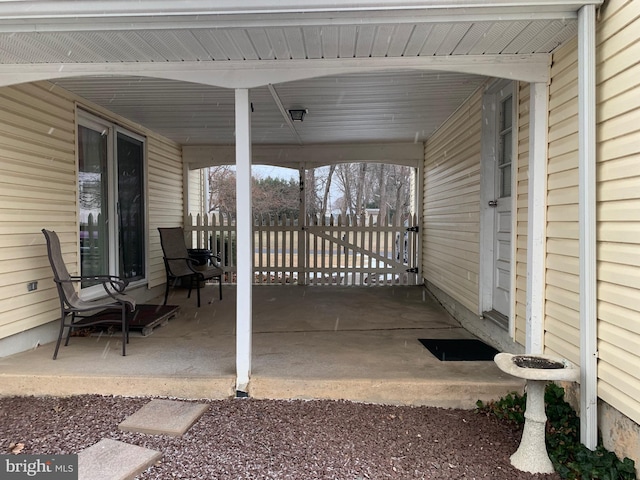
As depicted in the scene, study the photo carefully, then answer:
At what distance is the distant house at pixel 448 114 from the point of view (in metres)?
2.07

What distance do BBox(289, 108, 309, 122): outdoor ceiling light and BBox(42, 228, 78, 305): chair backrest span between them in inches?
109

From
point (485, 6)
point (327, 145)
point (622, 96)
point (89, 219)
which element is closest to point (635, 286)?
point (622, 96)

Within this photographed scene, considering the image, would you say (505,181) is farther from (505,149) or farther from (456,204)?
(456,204)

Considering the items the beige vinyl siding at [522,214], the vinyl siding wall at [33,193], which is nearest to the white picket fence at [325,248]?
the vinyl siding wall at [33,193]

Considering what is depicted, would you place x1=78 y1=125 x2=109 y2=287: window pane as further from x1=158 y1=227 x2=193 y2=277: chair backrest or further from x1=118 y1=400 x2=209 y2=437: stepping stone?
x1=118 y1=400 x2=209 y2=437: stepping stone

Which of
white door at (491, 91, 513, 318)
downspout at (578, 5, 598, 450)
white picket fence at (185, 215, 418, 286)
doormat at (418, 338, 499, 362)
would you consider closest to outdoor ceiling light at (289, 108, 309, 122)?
white door at (491, 91, 513, 318)

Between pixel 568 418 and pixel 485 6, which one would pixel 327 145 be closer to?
pixel 485 6

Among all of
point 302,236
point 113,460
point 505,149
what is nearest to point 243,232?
point 113,460

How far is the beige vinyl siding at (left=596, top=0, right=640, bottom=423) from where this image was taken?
188 cm

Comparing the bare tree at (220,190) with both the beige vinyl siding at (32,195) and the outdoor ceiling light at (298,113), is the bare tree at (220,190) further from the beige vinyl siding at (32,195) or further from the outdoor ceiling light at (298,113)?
the beige vinyl siding at (32,195)

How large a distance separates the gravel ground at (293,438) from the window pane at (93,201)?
6.54ft

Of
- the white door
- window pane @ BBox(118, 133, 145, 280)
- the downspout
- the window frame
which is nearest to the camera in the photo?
the downspout

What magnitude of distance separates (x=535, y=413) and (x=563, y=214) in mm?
1213

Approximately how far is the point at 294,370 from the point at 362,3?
237 centimetres
